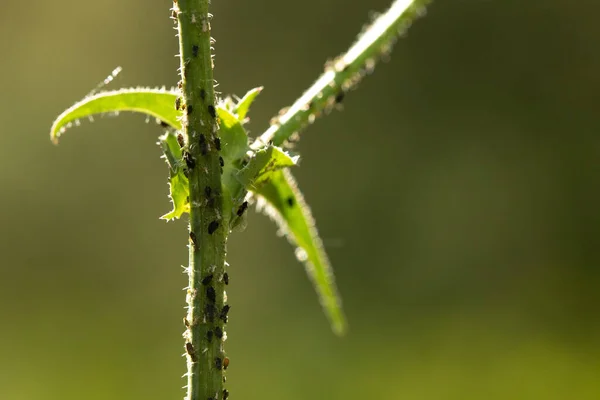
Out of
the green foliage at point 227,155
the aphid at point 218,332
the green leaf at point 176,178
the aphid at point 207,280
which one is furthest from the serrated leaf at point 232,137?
the aphid at point 218,332

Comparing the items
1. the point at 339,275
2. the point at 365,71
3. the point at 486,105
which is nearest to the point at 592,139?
the point at 486,105

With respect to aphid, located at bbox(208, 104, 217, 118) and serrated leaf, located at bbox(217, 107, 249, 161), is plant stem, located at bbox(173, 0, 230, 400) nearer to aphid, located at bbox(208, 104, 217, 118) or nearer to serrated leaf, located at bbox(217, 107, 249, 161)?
aphid, located at bbox(208, 104, 217, 118)

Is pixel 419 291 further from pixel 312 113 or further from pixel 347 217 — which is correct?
pixel 312 113

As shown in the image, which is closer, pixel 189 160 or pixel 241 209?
pixel 189 160

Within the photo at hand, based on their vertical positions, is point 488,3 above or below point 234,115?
above

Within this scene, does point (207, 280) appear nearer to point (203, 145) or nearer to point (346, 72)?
point (203, 145)

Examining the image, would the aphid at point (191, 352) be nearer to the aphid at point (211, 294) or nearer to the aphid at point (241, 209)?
the aphid at point (211, 294)

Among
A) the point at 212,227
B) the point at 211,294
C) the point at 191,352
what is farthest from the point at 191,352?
the point at 212,227
